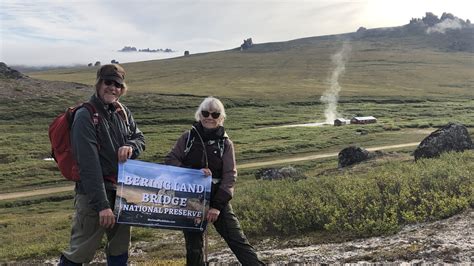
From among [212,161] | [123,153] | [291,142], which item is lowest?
[291,142]

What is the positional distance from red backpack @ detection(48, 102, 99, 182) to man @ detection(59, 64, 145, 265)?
7 cm

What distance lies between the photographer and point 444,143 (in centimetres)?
2322

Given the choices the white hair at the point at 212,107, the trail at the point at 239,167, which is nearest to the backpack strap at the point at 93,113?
the white hair at the point at 212,107

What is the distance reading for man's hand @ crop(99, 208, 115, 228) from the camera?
5.59 m

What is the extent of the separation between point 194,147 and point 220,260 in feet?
9.48

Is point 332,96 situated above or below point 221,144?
below

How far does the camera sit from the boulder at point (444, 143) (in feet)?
75.4

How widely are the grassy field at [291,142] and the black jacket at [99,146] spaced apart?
127 inches

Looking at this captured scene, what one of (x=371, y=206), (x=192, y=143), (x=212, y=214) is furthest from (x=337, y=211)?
(x=192, y=143)

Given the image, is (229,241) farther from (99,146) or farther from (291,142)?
(291,142)

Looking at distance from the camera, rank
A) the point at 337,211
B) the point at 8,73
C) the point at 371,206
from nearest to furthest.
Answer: the point at 371,206 → the point at 337,211 → the point at 8,73

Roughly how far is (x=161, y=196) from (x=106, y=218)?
2.68ft

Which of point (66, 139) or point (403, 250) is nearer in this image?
point (66, 139)

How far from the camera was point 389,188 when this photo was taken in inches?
437
